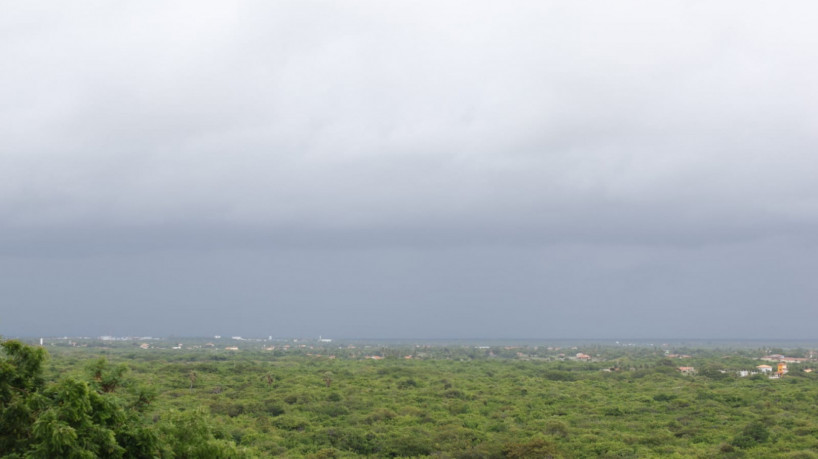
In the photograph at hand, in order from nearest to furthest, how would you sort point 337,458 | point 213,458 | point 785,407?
1. point 213,458
2. point 337,458
3. point 785,407

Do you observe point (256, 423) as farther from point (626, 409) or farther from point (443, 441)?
point (626, 409)

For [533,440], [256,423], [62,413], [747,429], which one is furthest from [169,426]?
[747,429]

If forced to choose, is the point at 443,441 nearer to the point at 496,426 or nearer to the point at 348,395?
the point at 496,426

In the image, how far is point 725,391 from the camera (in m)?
56.7

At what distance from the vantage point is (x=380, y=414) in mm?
47688

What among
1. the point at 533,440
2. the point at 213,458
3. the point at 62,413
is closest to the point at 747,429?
the point at 533,440

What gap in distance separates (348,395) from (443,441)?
61.2 ft

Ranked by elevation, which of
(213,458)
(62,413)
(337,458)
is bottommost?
(337,458)

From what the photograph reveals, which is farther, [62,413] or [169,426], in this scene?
[169,426]

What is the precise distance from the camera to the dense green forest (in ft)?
48.7

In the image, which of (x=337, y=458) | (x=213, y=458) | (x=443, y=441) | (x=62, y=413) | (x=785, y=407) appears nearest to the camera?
(x=62, y=413)

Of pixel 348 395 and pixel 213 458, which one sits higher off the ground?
pixel 213 458

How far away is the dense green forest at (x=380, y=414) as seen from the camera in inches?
585

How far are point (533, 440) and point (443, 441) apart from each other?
614cm
